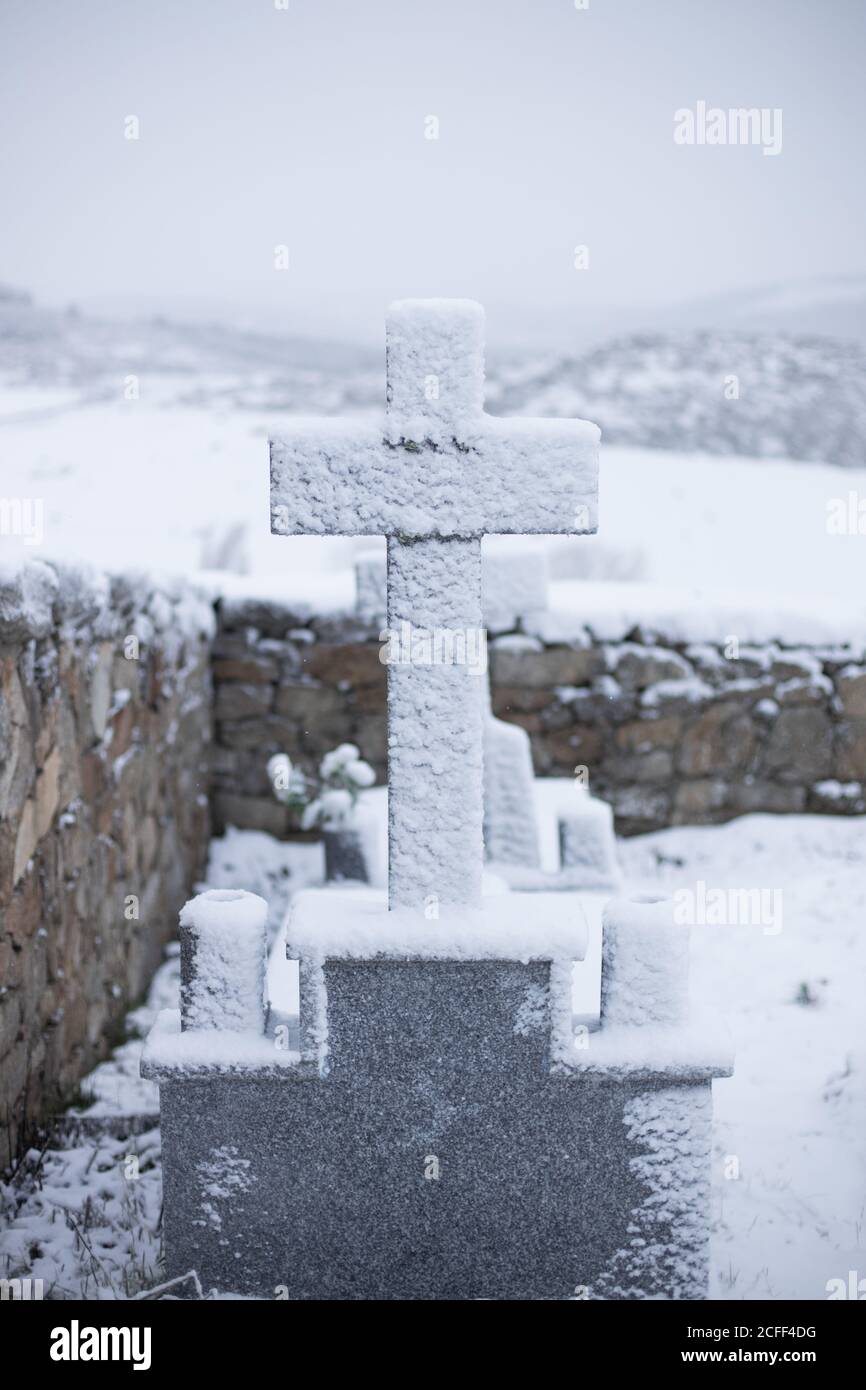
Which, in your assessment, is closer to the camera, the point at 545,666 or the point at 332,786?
the point at 332,786

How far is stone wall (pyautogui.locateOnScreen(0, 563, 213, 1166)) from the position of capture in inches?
102

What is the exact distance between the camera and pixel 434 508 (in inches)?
81.7

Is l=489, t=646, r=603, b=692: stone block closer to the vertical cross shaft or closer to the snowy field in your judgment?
the snowy field

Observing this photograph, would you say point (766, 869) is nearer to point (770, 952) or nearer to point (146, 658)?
point (770, 952)

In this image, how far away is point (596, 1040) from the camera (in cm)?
214

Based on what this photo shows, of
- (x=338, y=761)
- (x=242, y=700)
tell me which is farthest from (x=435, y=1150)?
(x=242, y=700)

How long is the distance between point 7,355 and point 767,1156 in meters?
15.0

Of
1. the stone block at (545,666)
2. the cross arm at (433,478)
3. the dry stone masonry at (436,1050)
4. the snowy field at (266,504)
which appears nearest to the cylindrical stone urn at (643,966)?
the dry stone masonry at (436,1050)

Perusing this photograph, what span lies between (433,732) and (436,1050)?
59 cm

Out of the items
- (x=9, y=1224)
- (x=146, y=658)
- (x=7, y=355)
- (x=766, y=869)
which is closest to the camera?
(x=9, y=1224)

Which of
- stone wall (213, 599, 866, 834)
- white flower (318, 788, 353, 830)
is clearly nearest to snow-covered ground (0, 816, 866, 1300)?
white flower (318, 788, 353, 830)

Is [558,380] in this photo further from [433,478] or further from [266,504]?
[433,478]

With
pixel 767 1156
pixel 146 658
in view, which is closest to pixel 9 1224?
pixel 767 1156

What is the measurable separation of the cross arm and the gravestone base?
76cm
